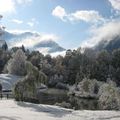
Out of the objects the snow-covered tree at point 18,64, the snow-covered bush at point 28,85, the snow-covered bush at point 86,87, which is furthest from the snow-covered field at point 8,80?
the snow-covered bush at point 28,85

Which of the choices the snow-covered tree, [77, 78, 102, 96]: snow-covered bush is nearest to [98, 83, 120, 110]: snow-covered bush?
[77, 78, 102, 96]: snow-covered bush

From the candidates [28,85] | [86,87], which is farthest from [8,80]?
[28,85]

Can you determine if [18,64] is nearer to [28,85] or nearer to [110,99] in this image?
[28,85]

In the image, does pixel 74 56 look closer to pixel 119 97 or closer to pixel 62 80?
pixel 62 80

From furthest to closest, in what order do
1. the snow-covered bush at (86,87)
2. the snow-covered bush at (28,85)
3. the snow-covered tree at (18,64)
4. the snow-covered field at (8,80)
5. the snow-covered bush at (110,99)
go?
the snow-covered tree at (18,64)
the snow-covered field at (8,80)
the snow-covered bush at (86,87)
the snow-covered bush at (110,99)
the snow-covered bush at (28,85)

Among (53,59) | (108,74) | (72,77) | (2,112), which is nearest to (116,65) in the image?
(108,74)

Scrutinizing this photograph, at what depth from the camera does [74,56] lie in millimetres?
130125

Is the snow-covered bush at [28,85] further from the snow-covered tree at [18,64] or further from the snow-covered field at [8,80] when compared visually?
the snow-covered tree at [18,64]

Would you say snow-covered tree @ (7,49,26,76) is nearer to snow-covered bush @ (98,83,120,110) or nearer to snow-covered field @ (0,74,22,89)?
snow-covered field @ (0,74,22,89)

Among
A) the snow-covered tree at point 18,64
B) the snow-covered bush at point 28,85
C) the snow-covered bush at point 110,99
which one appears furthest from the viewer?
the snow-covered tree at point 18,64

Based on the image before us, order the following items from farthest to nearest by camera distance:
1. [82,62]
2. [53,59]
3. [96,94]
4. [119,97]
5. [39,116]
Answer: [53,59]
[82,62]
[96,94]
[119,97]
[39,116]

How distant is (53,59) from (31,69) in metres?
93.1

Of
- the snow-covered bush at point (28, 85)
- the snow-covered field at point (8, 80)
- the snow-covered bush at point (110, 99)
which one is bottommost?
the snow-covered bush at point (110, 99)

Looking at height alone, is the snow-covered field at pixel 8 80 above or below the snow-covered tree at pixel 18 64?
below
